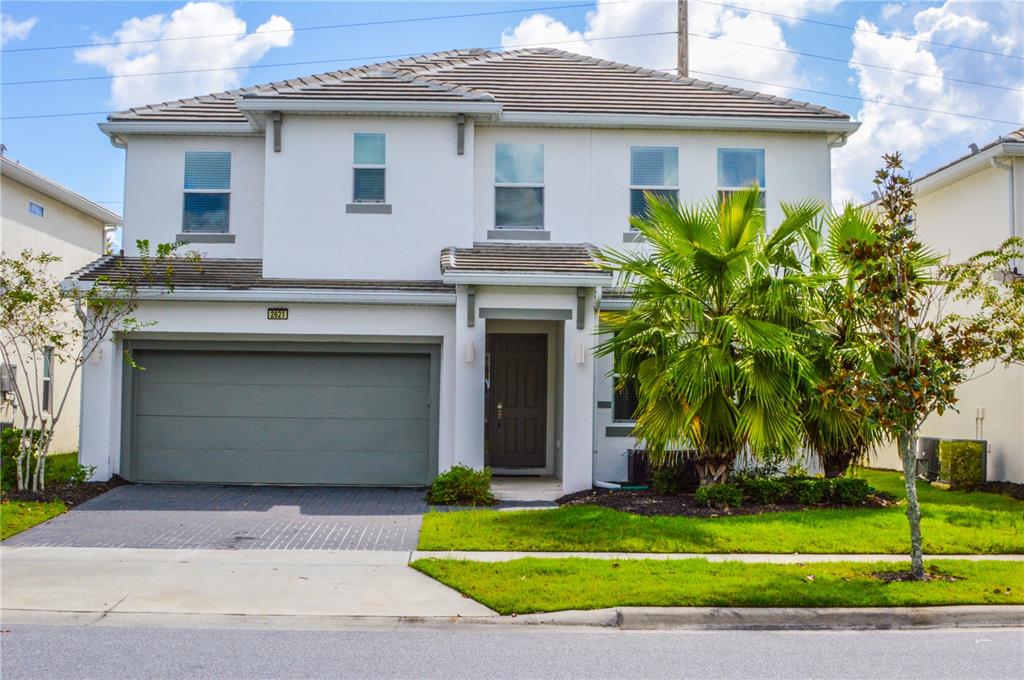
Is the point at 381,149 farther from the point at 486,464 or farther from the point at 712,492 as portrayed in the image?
the point at 712,492

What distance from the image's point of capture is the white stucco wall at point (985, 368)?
1566cm

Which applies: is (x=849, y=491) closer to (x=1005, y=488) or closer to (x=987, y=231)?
A: (x=1005, y=488)

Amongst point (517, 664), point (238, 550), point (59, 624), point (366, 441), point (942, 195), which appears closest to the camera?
point (517, 664)

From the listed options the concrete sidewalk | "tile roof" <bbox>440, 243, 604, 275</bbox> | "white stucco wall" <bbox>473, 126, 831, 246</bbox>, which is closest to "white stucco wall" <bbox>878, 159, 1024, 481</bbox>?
"white stucco wall" <bbox>473, 126, 831, 246</bbox>

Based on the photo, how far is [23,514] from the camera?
1170 centimetres

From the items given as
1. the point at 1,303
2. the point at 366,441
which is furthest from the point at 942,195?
the point at 1,303

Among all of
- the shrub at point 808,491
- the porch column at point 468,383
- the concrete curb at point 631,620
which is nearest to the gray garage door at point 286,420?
the porch column at point 468,383

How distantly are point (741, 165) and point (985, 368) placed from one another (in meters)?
5.60

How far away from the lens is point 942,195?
18281 millimetres

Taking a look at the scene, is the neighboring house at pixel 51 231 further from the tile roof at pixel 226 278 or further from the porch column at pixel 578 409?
the porch column at pixel 578 409

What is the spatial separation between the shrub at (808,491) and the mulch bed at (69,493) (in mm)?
9662

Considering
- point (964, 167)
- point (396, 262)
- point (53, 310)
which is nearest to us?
point (53, 310)

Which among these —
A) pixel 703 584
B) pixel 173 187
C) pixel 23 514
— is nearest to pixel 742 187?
pixel 703 584

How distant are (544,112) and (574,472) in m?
6.09
